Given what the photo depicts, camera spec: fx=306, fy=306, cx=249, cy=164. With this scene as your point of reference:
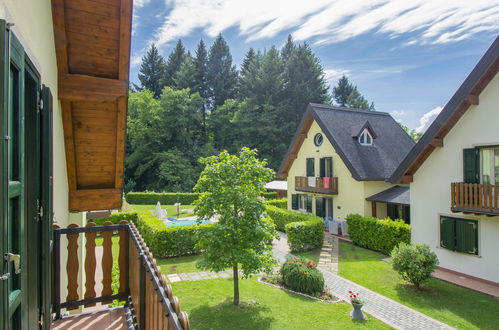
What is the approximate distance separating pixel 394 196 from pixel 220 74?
33.9m

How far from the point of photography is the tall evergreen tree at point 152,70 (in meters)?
44.1

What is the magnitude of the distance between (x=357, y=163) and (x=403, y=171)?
15.7ft

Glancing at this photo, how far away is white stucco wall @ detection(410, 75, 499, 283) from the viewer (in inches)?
399

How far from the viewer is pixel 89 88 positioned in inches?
172

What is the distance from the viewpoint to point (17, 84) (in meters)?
1.89

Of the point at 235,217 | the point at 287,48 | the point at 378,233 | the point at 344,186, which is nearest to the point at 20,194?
the point at 235,217

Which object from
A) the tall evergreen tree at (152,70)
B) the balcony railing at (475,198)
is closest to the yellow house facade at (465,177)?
the balcony railing at (475,198)

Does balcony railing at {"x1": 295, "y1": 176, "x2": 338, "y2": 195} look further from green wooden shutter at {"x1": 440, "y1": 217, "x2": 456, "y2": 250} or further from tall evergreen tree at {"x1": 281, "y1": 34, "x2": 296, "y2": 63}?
tall evergreen tree at {"x1": 281, "y1": 34, "x2": 296, "y2": 63}

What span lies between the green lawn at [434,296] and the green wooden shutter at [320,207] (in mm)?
6842

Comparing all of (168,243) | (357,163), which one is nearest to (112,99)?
(168,243)

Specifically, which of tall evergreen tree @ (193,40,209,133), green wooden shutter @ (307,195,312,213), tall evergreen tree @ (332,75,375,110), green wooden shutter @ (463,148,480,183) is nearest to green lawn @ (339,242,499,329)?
green wooden shutter @ (463,148,480,183)

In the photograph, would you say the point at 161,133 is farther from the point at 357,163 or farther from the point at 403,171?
the point at 403,171

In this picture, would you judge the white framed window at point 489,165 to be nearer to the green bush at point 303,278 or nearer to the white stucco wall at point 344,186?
the green bush at point 303,278

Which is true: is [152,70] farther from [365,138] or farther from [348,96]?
[365,138]
